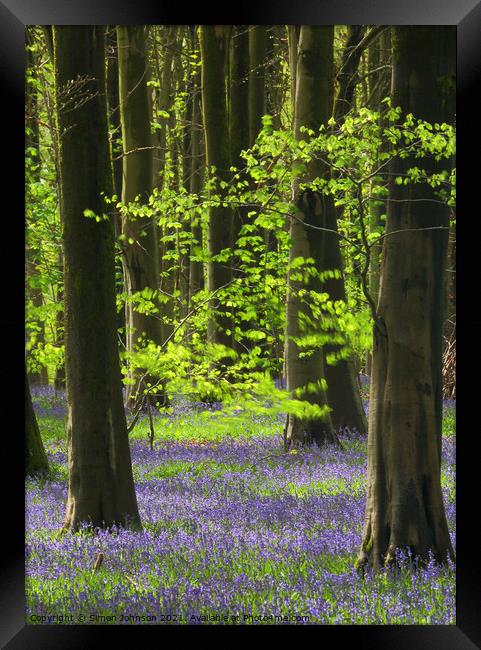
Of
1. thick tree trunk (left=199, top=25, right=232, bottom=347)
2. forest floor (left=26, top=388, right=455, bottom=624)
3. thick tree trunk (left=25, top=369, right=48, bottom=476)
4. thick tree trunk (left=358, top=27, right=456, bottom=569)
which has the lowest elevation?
forest floor (left=26, top=388, right=455, bottom=624)

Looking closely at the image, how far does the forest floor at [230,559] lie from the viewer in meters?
6.16

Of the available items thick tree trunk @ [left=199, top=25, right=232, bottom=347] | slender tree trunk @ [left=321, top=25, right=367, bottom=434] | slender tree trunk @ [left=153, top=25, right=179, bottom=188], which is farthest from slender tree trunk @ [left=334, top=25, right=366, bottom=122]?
slender tree trunk @ [left=153, top=25, right=179, bottom=188]

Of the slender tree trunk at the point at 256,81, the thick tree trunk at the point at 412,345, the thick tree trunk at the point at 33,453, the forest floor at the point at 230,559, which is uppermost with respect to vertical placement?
the slender tree trunk at the point at 256,81

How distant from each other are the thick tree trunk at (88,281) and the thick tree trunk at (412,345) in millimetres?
2841

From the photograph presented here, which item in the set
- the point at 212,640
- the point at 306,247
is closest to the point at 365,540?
the point at 212,640

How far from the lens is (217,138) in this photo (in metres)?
15.8

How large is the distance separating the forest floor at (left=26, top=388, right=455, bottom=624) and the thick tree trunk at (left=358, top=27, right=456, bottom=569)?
0.43 meters

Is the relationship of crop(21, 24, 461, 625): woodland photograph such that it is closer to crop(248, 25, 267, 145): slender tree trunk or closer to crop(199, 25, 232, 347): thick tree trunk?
crop(199, 25, 232, 347): thick tree trunk

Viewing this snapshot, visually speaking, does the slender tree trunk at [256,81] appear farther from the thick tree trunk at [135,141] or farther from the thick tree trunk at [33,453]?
the thick tree trunk at [33,453]

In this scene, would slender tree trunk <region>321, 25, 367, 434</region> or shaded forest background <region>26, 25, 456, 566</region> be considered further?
slender tree trunk <region>321, 25, 367, 434</region>

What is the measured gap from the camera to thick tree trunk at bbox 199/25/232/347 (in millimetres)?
15500

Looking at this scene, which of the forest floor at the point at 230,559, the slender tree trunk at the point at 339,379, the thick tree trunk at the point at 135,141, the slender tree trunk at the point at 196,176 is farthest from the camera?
the slender tree trunk at the point at 196,176
